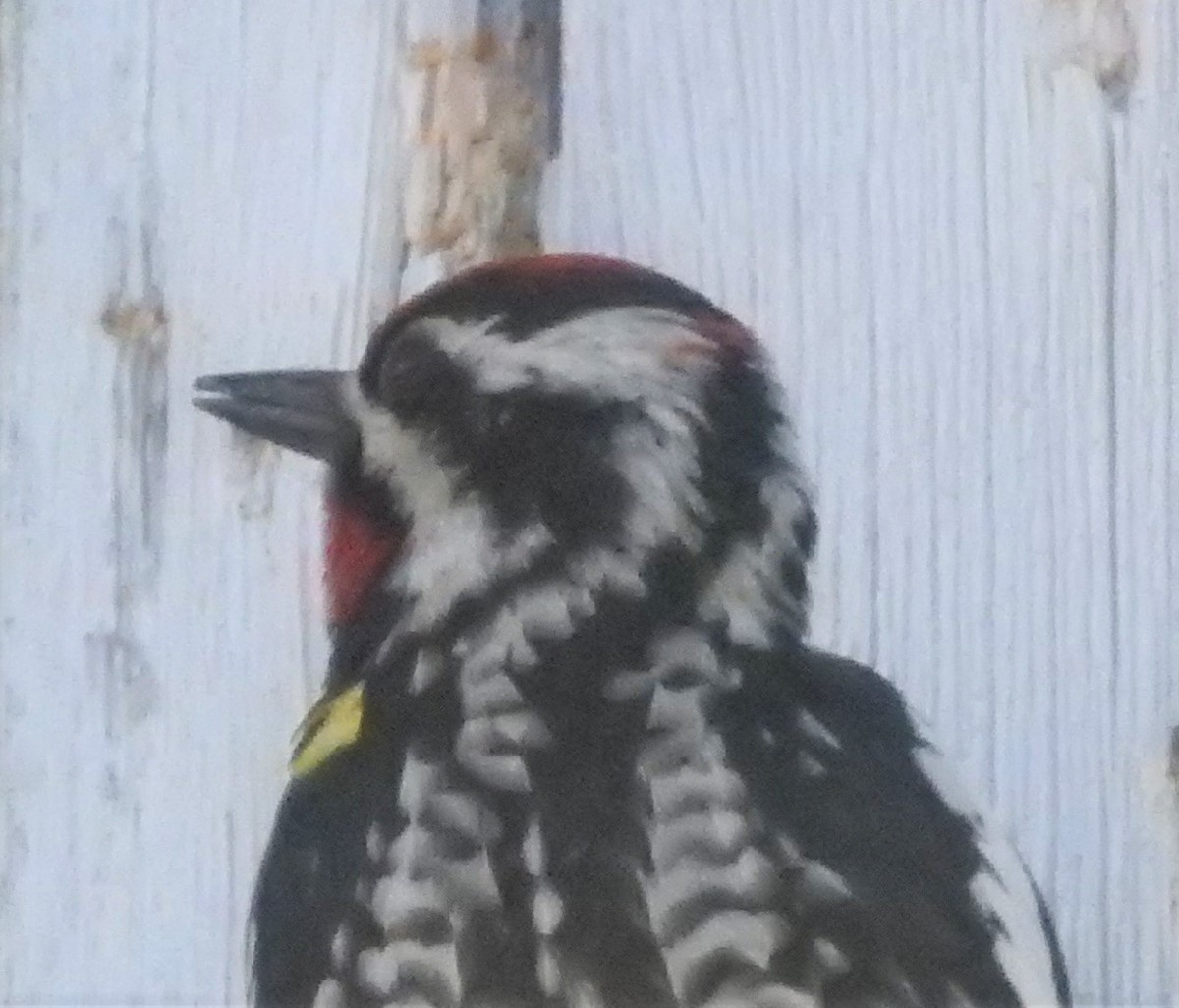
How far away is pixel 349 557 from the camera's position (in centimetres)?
168

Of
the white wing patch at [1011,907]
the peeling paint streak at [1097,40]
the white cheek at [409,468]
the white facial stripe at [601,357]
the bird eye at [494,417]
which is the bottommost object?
the white wing patch at [1011,907]

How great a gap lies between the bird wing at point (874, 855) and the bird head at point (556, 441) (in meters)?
0.05

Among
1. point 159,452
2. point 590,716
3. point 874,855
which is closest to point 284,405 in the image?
point 159,452

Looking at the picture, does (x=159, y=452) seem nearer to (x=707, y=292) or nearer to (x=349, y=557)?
(x=349, y=557)

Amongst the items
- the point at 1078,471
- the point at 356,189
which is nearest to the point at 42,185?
the point at 356,189

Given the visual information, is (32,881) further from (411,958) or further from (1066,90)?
(1066,90)

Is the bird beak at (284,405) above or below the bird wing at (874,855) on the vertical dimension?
above

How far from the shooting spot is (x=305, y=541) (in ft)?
5.47

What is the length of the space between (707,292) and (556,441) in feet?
0.31

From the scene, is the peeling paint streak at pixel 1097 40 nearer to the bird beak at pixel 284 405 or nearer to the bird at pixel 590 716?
the bird at pixel 590 716

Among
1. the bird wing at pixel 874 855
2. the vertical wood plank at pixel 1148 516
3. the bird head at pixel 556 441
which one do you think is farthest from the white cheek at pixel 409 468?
the vertical wood plank at pixel 1148 516

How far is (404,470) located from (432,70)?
0.18 metres

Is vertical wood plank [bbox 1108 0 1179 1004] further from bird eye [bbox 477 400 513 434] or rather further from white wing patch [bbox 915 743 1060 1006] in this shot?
bird eye [bbox 477 400 513 434]

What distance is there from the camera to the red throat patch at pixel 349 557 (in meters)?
1.68
